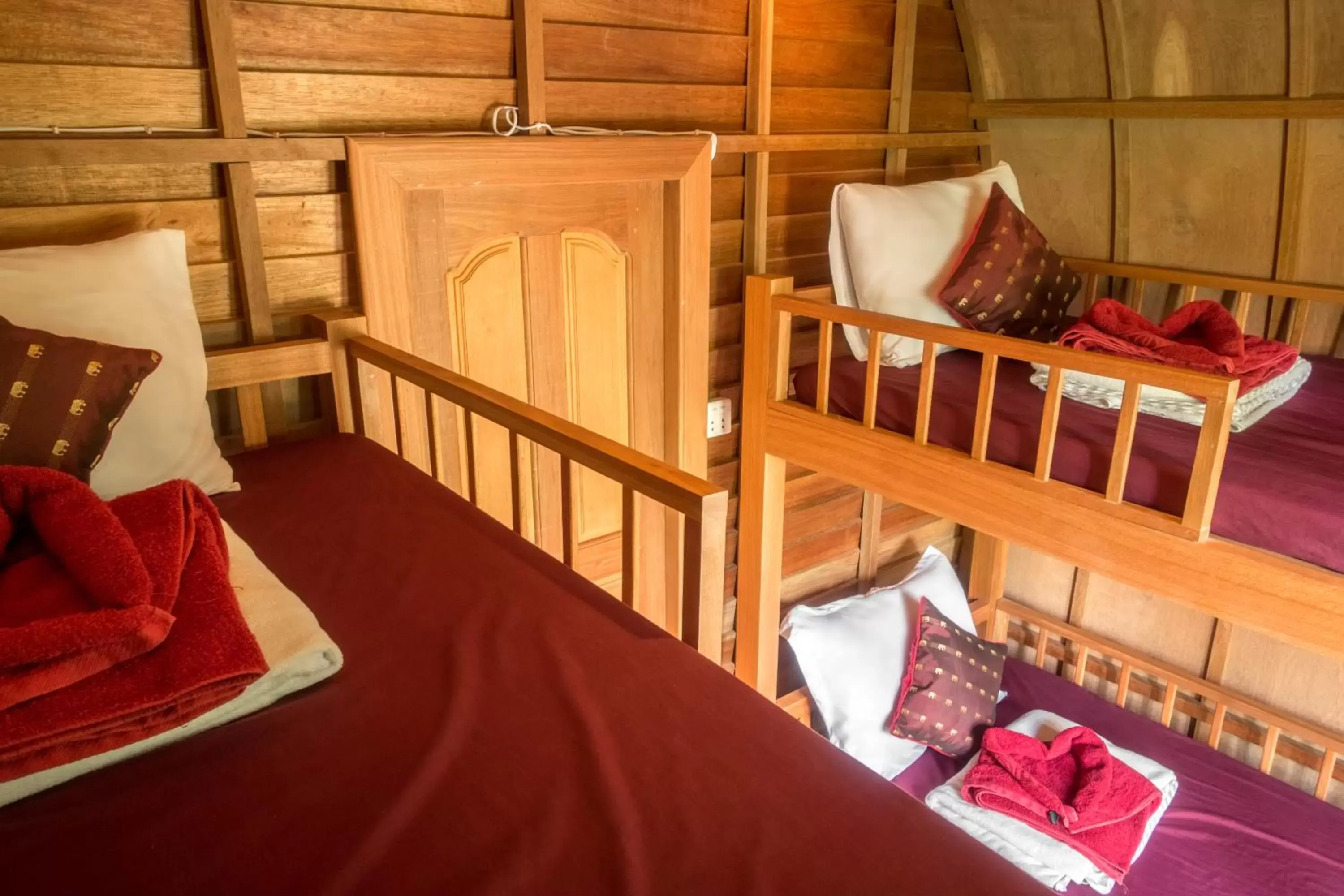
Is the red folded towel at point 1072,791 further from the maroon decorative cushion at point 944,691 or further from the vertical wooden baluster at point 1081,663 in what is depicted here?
the vertical wooden baluster at point 1081,663

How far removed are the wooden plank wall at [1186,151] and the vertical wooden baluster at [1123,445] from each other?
1.18 metres

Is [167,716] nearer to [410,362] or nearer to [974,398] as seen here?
[410,362]

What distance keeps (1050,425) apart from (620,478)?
850 mm

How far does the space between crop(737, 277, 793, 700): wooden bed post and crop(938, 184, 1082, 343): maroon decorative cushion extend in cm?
39

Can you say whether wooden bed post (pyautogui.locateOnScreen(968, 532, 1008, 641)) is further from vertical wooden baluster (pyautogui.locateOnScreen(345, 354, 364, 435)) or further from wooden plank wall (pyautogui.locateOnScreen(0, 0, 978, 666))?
vertical wooden baluster (pyautogui.locateOnScreen(345, 354, 364, 435))

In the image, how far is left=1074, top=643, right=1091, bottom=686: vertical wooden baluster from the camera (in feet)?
9.49

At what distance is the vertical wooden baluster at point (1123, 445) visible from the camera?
1513mm

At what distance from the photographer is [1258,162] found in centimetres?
238

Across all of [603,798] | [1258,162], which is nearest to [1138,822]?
[1258,162]

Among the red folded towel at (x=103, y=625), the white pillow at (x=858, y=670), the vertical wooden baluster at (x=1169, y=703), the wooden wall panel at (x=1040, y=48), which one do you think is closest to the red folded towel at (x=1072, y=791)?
the white pillow at (x=858, y=670)

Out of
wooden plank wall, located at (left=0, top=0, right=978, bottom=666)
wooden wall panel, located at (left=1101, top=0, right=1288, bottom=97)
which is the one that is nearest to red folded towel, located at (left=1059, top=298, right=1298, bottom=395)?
wooden wall panel, located at (left=1101, top=0, right=1288, bottom=97)

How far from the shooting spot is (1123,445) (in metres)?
1.56

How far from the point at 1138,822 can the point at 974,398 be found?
3.48ft

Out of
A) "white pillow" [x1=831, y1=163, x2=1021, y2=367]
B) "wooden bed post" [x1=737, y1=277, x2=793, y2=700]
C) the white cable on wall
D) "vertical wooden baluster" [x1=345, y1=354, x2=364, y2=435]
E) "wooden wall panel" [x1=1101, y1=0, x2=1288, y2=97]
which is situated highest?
"wooden wall panel" [x1=1101, y1=0, x2=1288, y2=97]
